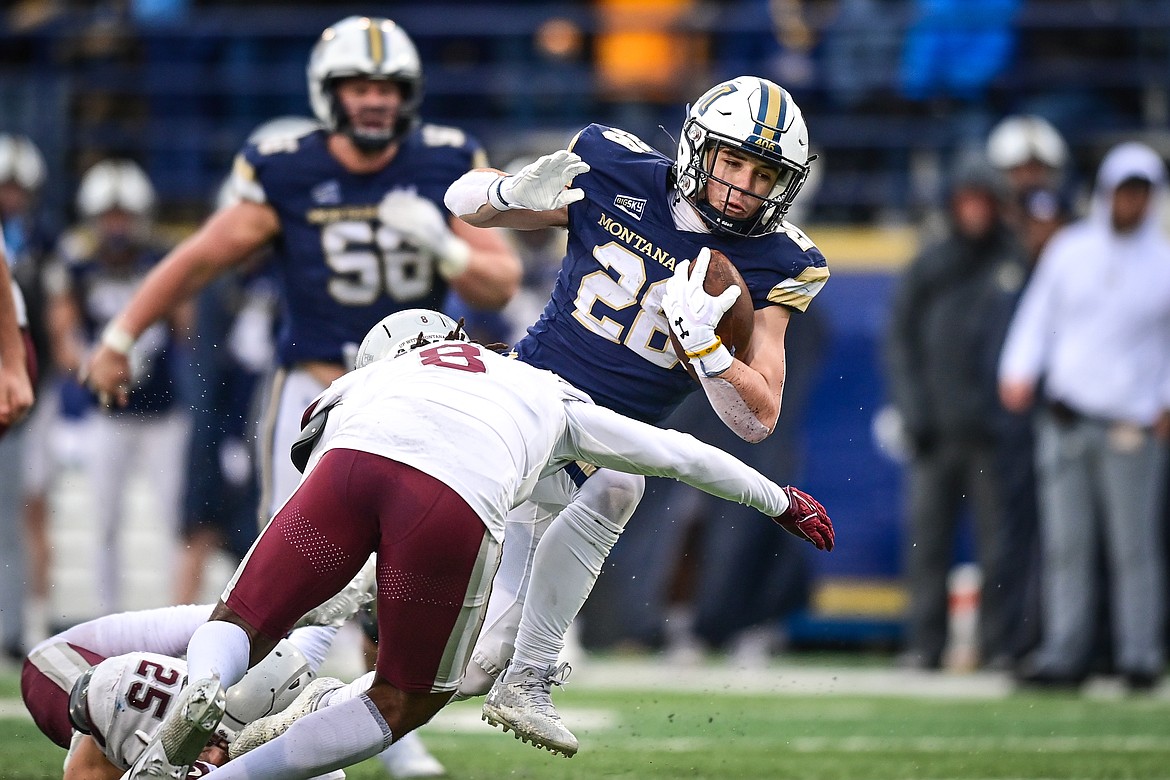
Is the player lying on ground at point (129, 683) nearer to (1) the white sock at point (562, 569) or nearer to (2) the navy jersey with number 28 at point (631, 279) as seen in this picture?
(1) the white sock at point (562, 569)

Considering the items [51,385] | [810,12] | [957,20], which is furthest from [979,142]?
[51,385]

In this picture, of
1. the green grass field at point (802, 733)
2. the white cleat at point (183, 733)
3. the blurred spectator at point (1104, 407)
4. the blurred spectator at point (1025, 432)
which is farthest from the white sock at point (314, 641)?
the blurred spectator at point (1025, 432)

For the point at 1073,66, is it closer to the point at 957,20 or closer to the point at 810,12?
the point at 957,20

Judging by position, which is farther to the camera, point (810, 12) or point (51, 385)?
point (810, 12)

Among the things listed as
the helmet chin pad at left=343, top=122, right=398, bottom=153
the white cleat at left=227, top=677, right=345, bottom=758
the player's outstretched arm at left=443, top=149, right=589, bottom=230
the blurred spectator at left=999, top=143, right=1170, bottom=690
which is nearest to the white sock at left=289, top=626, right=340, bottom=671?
the white cleat at left=227, top=677, right=345, bottom=758

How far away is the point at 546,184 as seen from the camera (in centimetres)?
424

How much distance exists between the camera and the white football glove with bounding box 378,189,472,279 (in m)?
5.48

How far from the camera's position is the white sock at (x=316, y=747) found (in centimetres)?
360

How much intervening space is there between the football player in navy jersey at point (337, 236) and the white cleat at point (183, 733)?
198 centimetres

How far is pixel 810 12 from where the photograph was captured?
35.5ft

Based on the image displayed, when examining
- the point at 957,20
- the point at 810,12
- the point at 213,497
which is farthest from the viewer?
the point at 810,12

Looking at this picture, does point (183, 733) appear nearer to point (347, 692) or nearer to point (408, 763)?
point (347, 692)

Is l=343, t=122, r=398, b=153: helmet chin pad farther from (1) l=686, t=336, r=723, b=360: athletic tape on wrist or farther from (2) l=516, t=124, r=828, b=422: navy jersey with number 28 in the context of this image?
(1) l=686, t=336, r=723, b=360: athletic tape on wrist

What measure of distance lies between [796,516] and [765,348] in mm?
412
